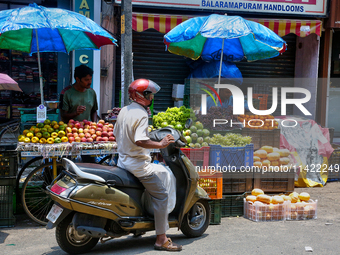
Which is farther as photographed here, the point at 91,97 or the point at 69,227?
the point at 91,97

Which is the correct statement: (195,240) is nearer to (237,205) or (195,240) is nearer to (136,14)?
(237,205)

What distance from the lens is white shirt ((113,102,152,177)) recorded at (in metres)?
4.30

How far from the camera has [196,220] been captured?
5.05 metres

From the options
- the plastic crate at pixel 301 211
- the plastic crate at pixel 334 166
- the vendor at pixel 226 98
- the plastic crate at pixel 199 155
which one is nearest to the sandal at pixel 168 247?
the plastic crate at pixel 199 155

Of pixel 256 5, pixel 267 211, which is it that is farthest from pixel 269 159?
pixel 256 5

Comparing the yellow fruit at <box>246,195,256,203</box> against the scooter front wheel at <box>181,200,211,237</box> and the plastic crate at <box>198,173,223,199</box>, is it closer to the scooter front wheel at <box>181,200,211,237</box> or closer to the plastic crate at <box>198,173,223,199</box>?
the plastic crate at <box>198,173,223,199</box>

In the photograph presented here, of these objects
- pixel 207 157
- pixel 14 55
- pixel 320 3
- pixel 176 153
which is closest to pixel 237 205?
pixel 207 157

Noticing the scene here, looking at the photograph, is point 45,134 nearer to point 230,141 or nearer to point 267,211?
point 230,141

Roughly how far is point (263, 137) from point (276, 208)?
2.28 metres

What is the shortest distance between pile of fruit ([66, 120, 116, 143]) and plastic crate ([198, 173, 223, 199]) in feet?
4.72

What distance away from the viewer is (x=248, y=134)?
26.0 feet

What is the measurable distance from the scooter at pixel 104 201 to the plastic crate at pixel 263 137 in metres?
3.38

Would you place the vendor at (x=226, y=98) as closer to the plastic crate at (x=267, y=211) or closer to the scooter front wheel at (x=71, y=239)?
the plastic crate at (x=267, y=211)

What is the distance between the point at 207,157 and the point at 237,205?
2.86 feet
